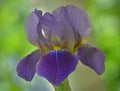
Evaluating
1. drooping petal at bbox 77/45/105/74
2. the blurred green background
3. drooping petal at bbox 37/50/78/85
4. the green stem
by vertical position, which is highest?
drooping petal at bbox 37/50/78/85

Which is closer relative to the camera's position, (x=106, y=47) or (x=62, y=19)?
(x=62, y=19)

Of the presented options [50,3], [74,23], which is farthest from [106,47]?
[74,23]

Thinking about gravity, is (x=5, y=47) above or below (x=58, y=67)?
below

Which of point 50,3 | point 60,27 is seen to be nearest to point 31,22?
point 60,27

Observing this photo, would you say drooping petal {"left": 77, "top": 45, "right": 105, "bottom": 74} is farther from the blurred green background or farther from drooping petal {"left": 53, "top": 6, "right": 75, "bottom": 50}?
the blurred green background

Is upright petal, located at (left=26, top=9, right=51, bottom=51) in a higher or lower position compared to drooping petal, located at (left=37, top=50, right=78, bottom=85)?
higher

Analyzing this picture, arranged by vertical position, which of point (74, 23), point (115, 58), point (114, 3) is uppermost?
point (74, 23)

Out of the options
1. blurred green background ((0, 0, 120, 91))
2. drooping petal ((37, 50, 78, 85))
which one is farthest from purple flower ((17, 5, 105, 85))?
blurred green background ((0, 0, 120, 91))

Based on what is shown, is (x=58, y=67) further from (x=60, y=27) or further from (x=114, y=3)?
(x=114, y=3)
